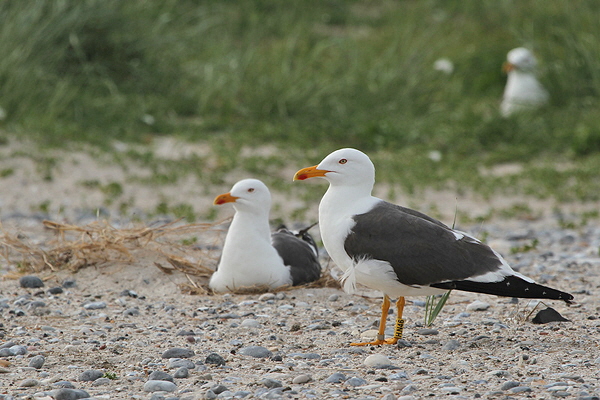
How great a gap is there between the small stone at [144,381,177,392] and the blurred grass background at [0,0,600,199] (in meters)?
6.60

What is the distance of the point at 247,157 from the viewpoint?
33.5ft

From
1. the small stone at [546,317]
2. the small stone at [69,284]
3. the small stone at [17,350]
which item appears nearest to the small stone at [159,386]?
the small stone at [17,350]

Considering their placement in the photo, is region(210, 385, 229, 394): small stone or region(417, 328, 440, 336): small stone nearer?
region(210, 385, 229, 394): small stone

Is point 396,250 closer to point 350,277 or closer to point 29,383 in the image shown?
point 350,277

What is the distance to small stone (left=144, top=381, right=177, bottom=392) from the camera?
3.45m

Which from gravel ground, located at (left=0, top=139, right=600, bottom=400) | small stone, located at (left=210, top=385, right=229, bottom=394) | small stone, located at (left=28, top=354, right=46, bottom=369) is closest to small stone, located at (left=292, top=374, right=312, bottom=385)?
gravel ground, located at (left=0, top=139, right=600, bottom=400)

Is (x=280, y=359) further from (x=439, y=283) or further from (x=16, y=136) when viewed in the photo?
(x=16, y=136)

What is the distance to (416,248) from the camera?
13.3 feet

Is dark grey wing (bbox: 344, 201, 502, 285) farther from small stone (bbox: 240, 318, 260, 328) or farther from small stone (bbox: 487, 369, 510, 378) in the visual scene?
small stone (bbox: 240, 318, 260, 328)

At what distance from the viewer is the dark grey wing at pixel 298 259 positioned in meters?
5.53

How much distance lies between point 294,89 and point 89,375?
8.72 meters

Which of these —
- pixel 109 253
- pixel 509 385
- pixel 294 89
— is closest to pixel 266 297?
pixel 109 253

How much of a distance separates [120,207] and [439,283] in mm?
5105

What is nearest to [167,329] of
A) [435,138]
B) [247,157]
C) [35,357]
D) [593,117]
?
[35,357]
